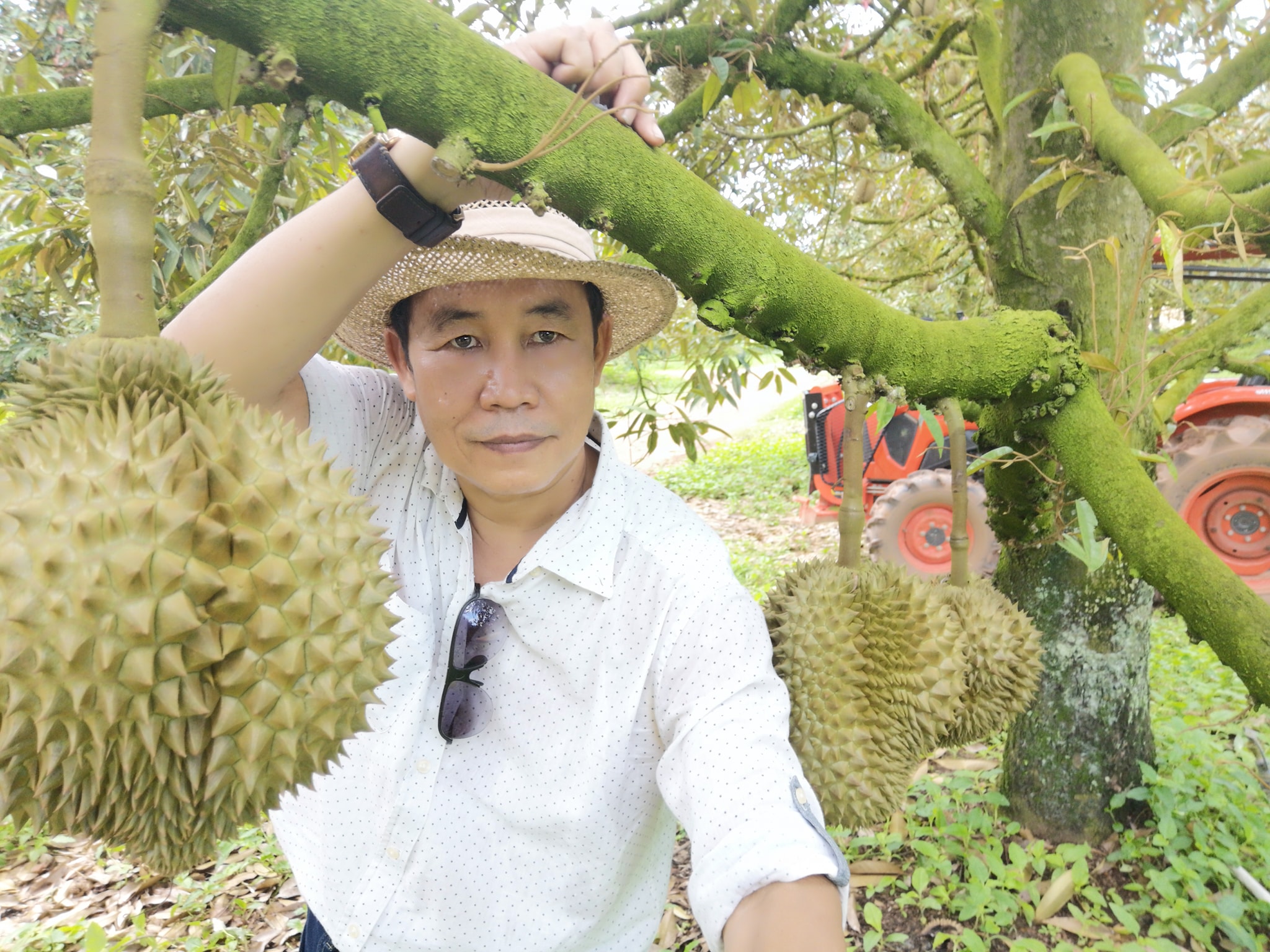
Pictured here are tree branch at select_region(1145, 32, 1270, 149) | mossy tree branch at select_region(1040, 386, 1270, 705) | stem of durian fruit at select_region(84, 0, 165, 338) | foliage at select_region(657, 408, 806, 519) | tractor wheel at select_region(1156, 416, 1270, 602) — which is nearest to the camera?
stem of durian fruit at select_region(84, 0, 165, 338)

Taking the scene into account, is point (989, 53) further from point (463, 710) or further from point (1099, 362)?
point (463, 710)

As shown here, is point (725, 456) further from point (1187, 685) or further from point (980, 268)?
point (980, 268)

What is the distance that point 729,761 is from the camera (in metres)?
1.09

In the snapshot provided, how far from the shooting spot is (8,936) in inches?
101

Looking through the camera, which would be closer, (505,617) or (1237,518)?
(505,617)

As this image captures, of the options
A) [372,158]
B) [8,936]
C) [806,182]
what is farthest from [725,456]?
[372,158]

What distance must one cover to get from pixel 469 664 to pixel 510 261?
2.18 ft

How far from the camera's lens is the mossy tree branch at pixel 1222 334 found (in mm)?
1620

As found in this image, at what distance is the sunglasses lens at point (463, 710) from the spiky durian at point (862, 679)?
20.3 inches

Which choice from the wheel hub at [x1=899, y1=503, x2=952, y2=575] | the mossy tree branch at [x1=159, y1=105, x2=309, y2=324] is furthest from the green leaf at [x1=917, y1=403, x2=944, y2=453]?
the wheel hub at [x1=899, y1=503, x2=952, y2=575]

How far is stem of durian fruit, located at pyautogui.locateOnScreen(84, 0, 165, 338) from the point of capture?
0.56 meters

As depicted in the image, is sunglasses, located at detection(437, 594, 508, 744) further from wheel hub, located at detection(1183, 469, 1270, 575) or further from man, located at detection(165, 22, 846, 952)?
wheel hub, located at detection(1183, 469, 1270, 575)

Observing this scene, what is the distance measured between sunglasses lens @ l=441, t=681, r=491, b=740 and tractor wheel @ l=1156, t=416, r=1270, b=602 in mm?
4348

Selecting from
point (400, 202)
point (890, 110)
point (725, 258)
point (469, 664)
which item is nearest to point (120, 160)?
point (400, 202)
